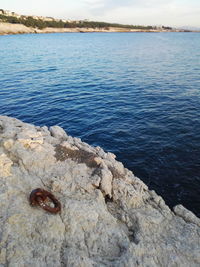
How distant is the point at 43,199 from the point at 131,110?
2018 cm

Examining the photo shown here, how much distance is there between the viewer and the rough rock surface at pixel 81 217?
318 inches

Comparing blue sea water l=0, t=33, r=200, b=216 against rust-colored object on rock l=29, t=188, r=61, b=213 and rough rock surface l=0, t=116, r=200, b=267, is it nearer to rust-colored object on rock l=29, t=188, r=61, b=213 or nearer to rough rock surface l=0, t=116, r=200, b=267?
rough rock surface l=0, t=116, r=200, b=267

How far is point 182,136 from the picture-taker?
69.9 ft

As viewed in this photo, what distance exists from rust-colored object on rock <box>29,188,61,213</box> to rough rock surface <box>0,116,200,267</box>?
219 millimetres

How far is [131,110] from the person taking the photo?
28.0 meters

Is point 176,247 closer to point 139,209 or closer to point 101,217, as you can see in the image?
point 139,209

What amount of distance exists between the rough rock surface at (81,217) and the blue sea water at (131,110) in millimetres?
4463

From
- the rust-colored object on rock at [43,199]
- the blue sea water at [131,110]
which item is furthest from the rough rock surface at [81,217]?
the blue sea water at [131,110]

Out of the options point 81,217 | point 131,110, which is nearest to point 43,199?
point 81,217

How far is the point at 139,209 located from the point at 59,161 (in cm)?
488

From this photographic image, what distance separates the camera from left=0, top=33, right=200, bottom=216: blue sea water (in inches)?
675

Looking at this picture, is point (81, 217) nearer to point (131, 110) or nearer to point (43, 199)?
point (43, 199)

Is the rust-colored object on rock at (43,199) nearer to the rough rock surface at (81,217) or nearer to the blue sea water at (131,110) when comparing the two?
the rough rock surface at (81,217)

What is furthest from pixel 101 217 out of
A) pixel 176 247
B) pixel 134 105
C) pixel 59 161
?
pixel 134 105
